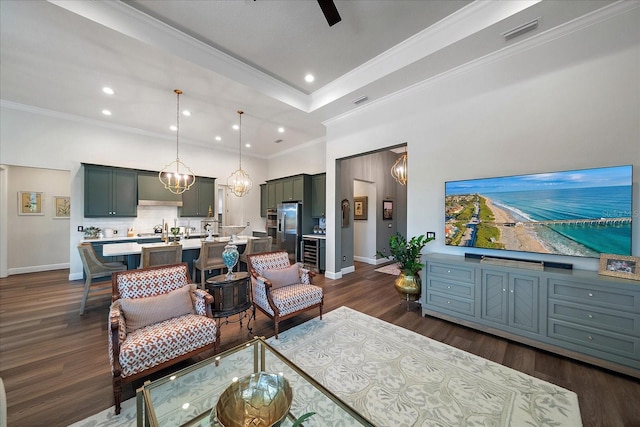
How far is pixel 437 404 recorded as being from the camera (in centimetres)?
171

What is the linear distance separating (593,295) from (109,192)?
787 centimetres

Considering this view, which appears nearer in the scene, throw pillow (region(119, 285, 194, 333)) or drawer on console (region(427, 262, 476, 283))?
throw pillow (region(119, 285, 194, 333))

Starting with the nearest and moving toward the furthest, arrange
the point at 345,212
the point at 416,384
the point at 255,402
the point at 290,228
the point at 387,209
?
the point at 255,402 < the point at 416,384 < the point at 345,212 < the point at 290,228 < the point at 387,209

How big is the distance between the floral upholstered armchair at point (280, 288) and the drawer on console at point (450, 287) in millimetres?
1501

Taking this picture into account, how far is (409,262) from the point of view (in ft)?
10.8

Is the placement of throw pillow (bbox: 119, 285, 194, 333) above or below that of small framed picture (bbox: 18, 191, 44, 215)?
below

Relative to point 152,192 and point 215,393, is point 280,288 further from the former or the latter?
point 152,192

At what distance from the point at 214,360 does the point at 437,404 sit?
168cm

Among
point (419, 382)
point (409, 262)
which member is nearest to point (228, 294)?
point (419, 382)

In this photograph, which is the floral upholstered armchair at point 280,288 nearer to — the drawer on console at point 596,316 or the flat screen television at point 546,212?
the flat screen television at point 546,212

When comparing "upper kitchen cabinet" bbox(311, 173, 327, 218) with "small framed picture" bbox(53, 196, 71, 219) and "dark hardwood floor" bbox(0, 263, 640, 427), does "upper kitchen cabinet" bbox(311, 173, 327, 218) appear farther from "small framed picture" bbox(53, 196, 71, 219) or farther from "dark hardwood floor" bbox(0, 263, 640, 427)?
"small framed picture" bbox(53, 196, 71, 219)

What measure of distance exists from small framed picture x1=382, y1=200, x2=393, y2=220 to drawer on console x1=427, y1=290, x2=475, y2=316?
12.6 ft

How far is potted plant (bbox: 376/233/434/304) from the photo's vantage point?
3275 mm

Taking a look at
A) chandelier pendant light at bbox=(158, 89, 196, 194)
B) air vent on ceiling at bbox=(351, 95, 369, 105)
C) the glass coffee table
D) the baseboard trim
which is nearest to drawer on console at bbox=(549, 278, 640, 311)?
the glass coffee table
